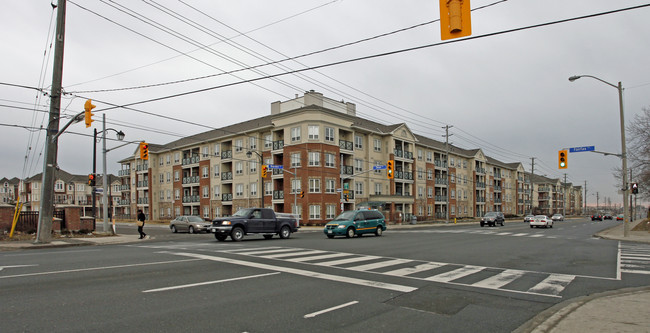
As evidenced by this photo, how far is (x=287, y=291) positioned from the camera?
26.9 ft

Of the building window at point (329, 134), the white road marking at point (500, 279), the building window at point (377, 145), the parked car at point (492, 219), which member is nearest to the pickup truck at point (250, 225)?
the white road marking at point (500, 279)

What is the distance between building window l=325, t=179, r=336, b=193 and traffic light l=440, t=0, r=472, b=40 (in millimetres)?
39159

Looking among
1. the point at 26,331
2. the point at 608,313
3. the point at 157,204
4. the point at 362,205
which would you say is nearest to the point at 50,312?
the point at 26,331

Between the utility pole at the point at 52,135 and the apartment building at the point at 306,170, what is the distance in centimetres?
1987

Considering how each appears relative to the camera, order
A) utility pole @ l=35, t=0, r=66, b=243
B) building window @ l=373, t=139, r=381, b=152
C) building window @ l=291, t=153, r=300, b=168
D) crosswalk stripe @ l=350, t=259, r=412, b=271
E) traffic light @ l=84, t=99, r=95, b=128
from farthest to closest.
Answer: building window @ l=373, t=139, r=381, b=152
building window @ l=291, t=153, r=300, b=168
utility pole @ l=35, t=0, r=66, b=243
traffic light @ l=84, t=99, r=95, b=128
crosswalk stripe @ l=350, t=259, r=412, b=271

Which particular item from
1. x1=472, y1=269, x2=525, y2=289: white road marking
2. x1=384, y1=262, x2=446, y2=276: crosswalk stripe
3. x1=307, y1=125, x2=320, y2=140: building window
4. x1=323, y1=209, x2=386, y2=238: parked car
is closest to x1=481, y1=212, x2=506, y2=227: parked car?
x1=307, y1=125, x2=320, y2=140: building window

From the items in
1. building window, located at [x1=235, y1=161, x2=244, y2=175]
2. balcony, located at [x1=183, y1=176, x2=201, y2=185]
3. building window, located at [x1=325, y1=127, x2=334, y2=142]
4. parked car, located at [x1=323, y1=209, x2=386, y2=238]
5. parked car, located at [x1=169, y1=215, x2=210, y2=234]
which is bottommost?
parked car, located at [x1=169, y1=215, x2=210, y2=234]

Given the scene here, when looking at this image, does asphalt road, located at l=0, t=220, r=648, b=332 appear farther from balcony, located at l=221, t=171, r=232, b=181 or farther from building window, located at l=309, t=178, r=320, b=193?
balcony, located at l=221, t=171, r=232, b=181

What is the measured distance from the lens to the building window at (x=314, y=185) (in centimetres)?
4647

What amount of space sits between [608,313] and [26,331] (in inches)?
340

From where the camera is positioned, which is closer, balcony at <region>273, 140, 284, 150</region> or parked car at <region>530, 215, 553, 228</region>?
parked car at <region>530, 215, 553, 228</region>

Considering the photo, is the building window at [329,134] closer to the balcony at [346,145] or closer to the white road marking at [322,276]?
the balcony at [346,145]

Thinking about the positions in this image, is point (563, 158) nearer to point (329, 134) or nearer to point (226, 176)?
point (329, 134)

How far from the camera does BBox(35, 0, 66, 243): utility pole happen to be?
768 inches
